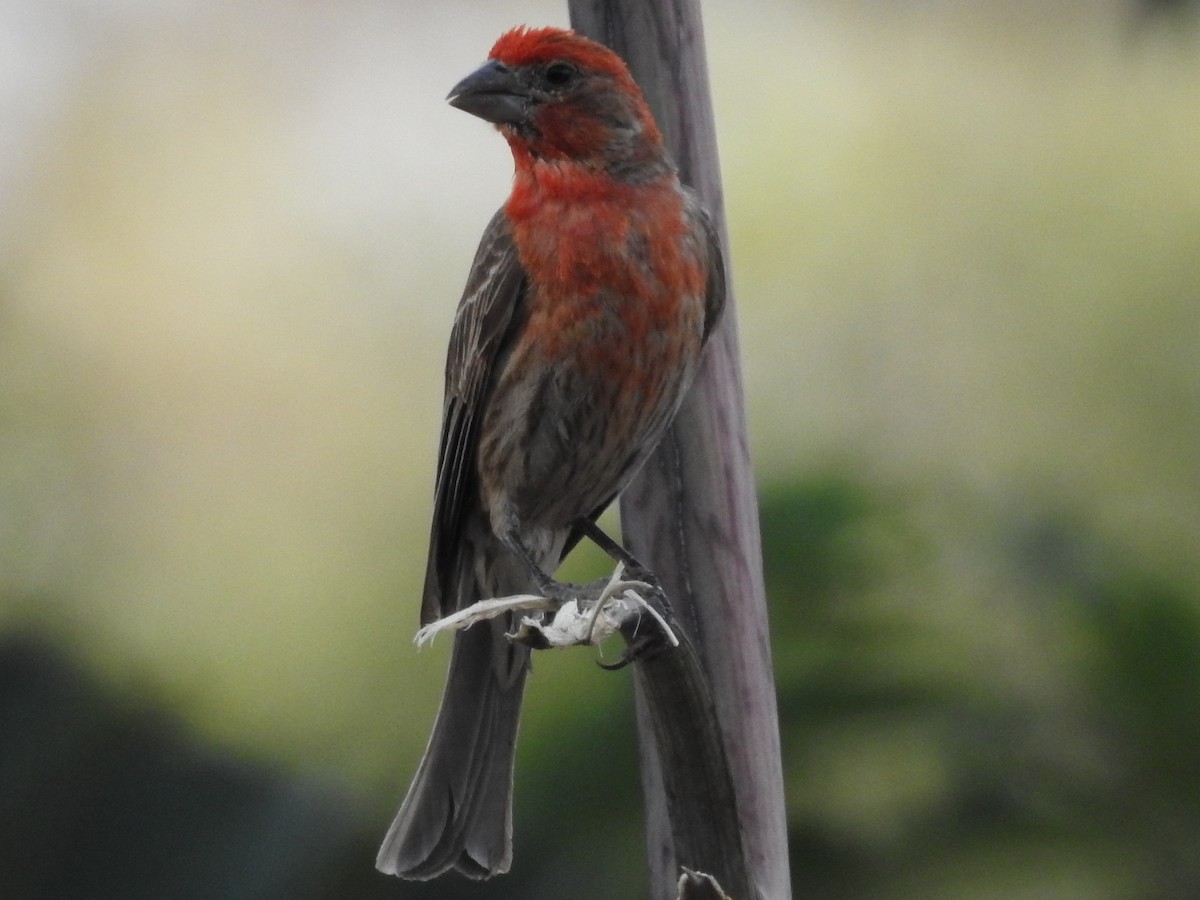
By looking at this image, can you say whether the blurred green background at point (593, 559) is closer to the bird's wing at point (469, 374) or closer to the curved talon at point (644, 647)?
the bird's wing at point (469, 374)

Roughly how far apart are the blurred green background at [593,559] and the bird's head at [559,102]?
378 mm

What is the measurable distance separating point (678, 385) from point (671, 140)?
0.26 meters

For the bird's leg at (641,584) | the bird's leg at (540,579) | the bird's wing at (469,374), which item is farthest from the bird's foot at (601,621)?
the bird's wing at (469,374)

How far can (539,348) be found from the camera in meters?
1.62

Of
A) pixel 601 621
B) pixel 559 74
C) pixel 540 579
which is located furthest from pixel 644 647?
pixel 559 74

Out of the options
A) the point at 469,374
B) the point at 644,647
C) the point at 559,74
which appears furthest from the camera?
the point at 469,374

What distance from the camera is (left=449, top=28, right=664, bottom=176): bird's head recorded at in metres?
1.44

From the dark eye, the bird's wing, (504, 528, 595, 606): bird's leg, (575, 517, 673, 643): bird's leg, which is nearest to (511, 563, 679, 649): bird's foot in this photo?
(575, 517, 673, 643): bird's leg

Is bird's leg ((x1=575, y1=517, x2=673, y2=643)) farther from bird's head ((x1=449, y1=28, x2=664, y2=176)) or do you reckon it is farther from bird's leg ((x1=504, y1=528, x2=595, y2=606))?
bird's head ((x1=449, y1=28, x2=664, y2=176))

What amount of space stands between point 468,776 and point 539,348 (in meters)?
0.51

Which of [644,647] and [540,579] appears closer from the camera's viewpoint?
[644,647]

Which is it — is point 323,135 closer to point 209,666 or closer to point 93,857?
point 209,666

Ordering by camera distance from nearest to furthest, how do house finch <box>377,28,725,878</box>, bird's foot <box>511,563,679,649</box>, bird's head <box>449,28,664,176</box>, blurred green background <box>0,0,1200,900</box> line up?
bird's foot <box>511,563,679,649</box> < bird's head <box>449,28,664,176</box> < house finch <box>377,28,725,878</box> < blurred green background <box>0,0,1200,900</box>

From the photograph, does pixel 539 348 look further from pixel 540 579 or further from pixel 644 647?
pixel 644 647
